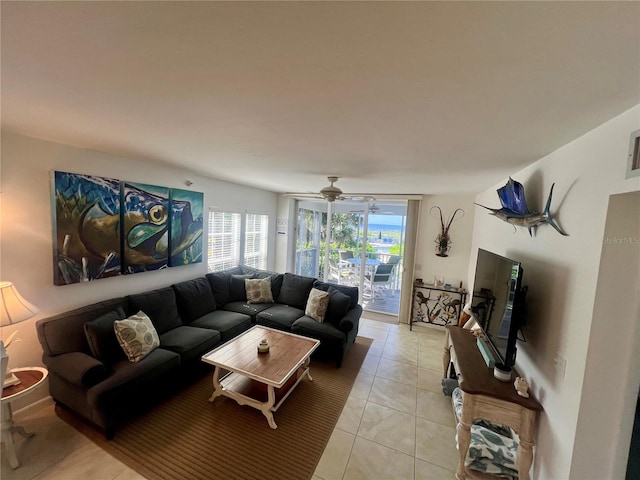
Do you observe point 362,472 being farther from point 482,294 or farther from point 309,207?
point 309,207

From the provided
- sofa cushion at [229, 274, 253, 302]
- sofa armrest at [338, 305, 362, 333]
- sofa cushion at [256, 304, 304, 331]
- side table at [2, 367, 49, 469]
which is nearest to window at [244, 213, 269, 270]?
sofa cushion at [229, 274, 253, 302]

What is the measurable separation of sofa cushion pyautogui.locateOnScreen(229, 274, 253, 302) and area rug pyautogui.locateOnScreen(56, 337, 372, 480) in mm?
1487

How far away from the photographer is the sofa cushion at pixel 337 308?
3.52 meters

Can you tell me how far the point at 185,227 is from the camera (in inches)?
142

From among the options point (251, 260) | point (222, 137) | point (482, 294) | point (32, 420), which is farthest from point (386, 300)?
point (32, 420)

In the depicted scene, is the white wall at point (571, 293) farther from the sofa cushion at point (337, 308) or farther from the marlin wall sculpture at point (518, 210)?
the sofa cushion at point (337, 308)

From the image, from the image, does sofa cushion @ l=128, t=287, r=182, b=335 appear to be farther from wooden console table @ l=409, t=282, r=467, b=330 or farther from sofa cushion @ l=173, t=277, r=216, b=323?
wooden console table @ l=409, t=282, r=467, b=330

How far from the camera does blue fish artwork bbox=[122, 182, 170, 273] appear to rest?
2861 mm

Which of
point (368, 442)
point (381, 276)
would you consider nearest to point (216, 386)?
point (368, 442)

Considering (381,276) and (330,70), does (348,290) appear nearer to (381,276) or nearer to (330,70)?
(381,276)

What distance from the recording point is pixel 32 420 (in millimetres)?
2119

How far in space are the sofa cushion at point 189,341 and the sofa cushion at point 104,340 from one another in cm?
38

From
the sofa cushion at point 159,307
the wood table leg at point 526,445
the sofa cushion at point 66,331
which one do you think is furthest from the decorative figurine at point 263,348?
the wood table leg at point 526,445

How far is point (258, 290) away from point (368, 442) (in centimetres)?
251
